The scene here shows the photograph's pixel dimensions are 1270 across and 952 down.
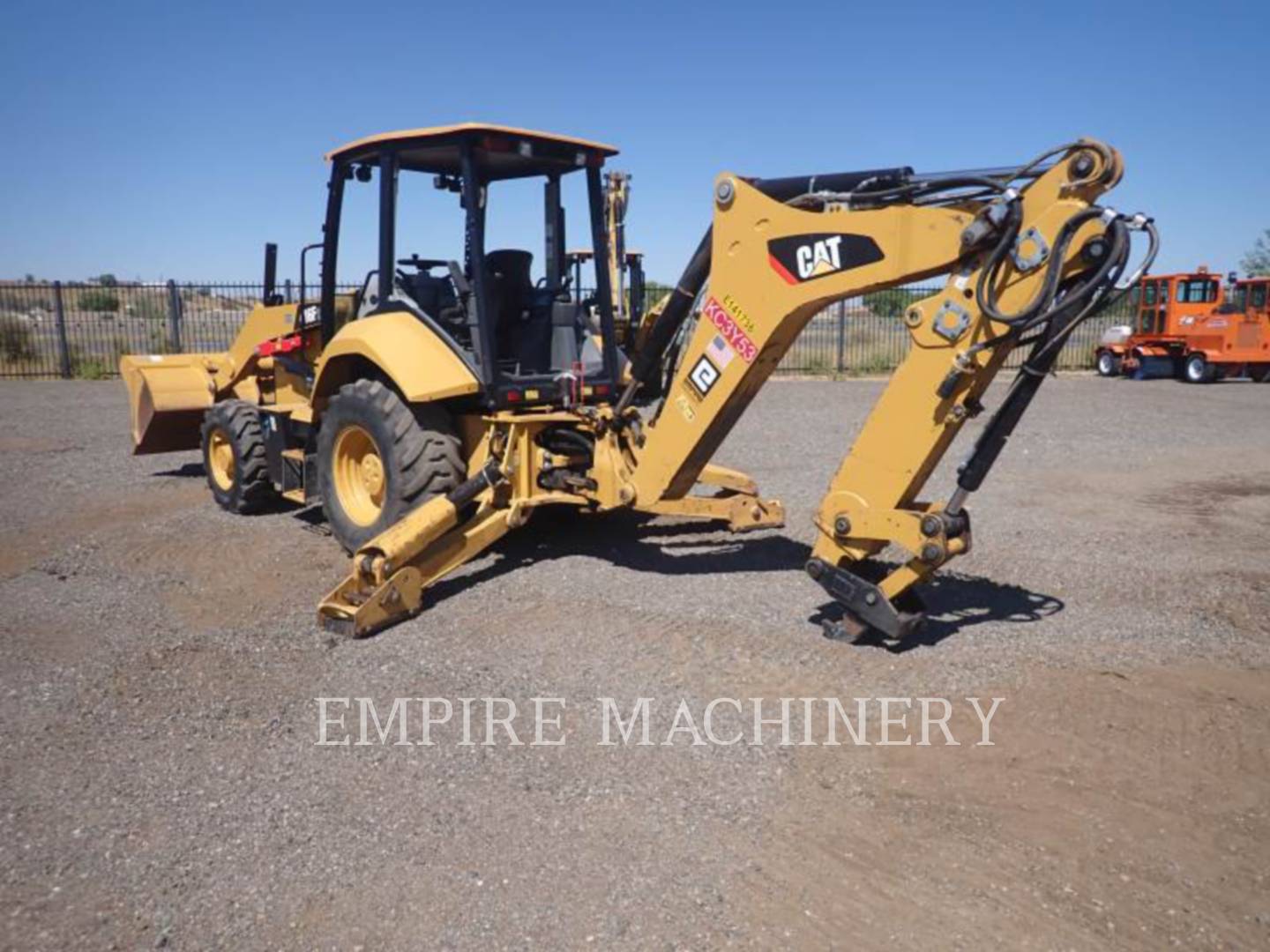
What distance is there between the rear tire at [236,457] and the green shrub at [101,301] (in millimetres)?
16675

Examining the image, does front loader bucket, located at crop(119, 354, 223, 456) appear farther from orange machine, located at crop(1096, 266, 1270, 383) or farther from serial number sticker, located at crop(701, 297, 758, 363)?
orange machine, located at crop(1096, 266, 1270, 383)

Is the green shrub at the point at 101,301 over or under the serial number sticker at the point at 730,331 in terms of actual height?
over

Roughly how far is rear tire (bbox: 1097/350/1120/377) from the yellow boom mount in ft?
69.1

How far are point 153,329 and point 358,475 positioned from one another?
20688 mm

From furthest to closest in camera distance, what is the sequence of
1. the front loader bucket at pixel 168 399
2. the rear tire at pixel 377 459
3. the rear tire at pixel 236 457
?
the front loader bucket at pixel 168 399, the rear tire at pixel 236 457, the rear tire at pixel 377 459

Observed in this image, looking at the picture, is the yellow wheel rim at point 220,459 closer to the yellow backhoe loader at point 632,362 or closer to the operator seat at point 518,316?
the yellow backhoe loader at point 632,362

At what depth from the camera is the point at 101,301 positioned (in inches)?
1076

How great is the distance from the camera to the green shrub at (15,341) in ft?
70.9

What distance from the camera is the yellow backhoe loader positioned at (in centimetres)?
443

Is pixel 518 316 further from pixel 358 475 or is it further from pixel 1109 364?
pixel 1109 364

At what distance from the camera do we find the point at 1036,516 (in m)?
8.09

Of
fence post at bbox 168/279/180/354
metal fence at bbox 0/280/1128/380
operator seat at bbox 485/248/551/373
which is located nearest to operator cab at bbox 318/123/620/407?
operator seat at bbox 485/248/551/373

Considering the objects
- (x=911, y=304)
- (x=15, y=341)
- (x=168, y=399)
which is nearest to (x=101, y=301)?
(x=15, y=341)

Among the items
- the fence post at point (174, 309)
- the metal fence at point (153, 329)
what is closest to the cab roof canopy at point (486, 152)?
the metal fence at point (153, 329)
